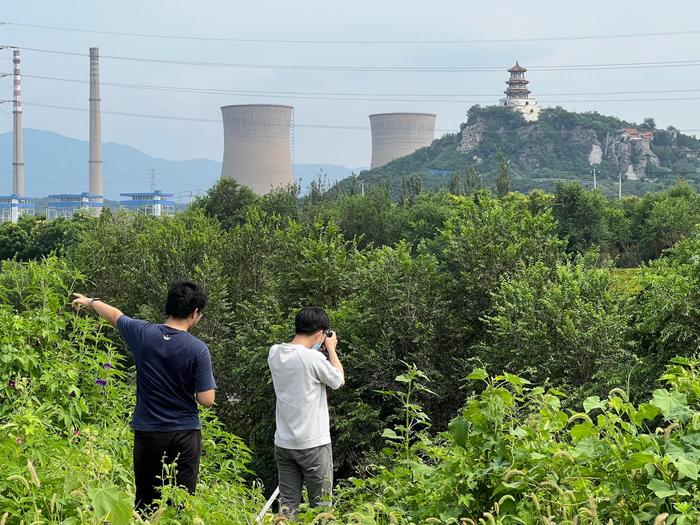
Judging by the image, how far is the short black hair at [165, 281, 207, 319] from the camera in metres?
4.09

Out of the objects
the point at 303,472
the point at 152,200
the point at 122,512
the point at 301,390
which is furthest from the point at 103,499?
the point at 152,200

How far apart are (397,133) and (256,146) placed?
23.2 meters

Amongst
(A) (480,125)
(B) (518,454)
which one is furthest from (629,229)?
(A) (480,125)

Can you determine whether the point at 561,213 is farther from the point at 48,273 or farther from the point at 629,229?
the point at 48,273

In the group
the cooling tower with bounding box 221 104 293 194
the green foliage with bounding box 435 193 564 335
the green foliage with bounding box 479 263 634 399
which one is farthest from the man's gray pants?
Answer: the cooling tower with bounding box 221 104 293 194

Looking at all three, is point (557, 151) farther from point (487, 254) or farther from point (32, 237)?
point (487, 254)

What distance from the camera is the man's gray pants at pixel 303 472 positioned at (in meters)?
4.54

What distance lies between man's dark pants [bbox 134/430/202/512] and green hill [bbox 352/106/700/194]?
10420cm

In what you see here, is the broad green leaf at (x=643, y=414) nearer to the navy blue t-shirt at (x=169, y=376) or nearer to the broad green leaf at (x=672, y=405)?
the broad green leaf at (x=672, y=405)

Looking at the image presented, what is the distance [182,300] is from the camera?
409 cm

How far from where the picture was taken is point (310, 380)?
14.6ft

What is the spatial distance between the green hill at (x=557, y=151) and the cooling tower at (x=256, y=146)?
14.7m

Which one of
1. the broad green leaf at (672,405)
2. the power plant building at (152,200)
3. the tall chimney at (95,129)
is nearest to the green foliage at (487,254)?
the broad green leaf at (672,405)

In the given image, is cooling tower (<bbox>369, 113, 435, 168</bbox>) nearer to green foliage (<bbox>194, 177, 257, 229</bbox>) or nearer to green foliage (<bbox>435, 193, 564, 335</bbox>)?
green foliage (<bbox>194, 177, 257, 229</bbox>)
